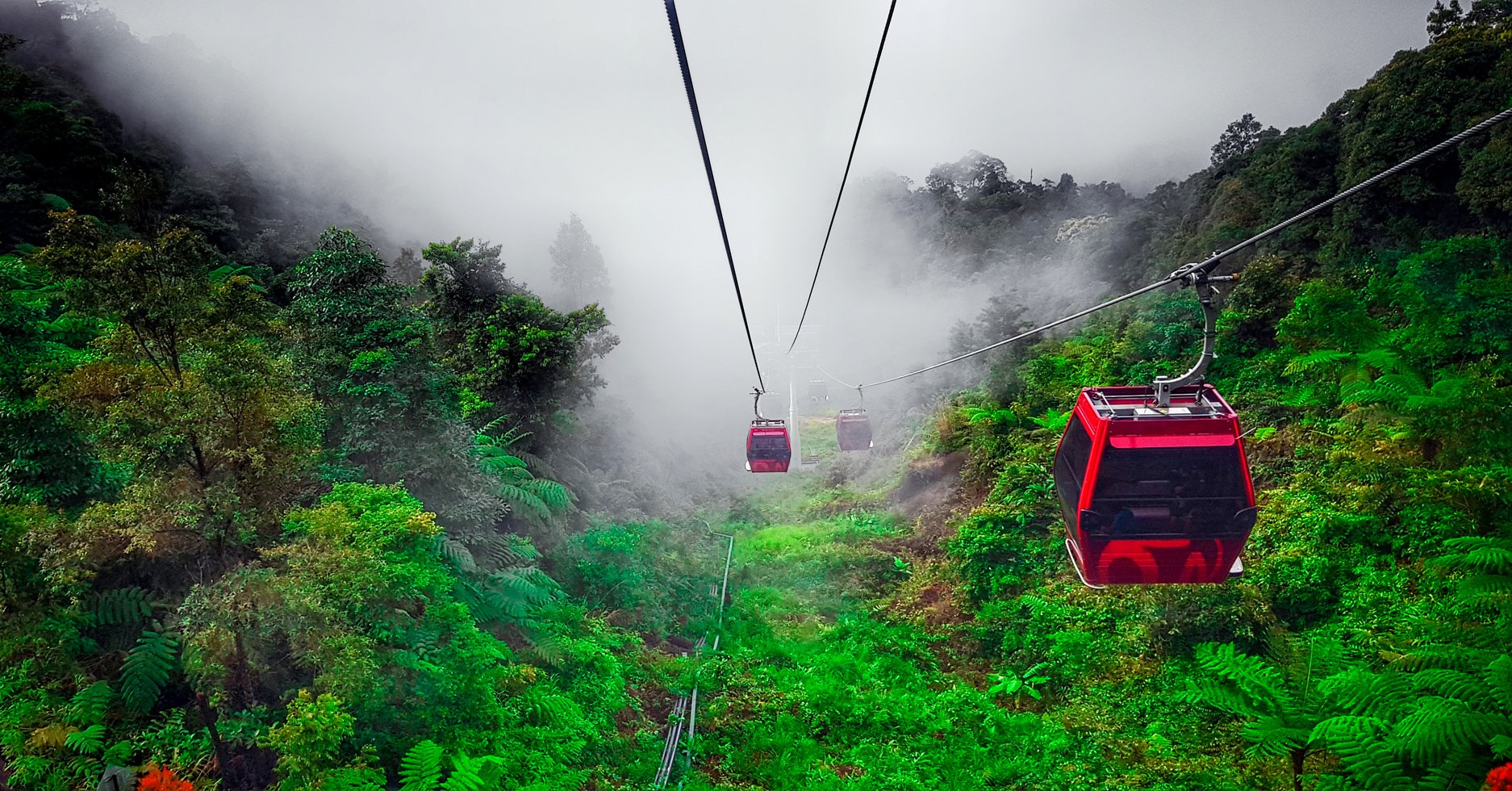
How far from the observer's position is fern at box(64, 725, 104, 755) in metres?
5.46

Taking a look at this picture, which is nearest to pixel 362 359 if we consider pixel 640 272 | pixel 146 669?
pixel 146 669

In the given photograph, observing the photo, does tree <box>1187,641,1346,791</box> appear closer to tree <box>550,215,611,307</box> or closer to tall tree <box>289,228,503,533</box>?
tall tree <box>289,228,503,533</box>

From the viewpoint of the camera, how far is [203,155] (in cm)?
4162

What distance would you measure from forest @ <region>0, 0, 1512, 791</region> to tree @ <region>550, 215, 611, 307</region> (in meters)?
28.1

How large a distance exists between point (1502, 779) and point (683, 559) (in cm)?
1350

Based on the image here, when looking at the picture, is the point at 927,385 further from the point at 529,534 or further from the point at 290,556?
the point at 290,556

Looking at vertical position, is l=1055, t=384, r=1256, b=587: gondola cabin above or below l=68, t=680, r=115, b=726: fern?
above

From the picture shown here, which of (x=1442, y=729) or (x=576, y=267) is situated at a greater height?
(x=576, y=267)

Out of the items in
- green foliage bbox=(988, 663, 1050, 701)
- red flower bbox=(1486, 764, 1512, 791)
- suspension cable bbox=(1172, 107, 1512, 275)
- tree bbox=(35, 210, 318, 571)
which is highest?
suspension cable bbox=(1172, 107, 1512, 275)

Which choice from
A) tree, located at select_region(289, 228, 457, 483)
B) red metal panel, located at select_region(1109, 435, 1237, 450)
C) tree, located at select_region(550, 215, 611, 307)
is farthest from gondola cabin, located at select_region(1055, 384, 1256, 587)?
tree, located at select_region(550, 215, 611, 307)

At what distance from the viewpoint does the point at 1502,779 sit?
4.65m

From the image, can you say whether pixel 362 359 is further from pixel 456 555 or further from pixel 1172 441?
pixel 1172 441

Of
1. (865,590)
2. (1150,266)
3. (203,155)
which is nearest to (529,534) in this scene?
(865,590)

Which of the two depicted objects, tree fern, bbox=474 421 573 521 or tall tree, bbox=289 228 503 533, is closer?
tall tree, bbox=289 228 503 533
